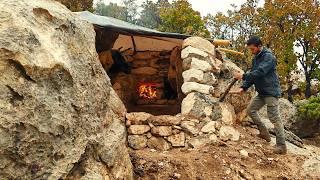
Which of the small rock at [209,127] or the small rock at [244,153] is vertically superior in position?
the small rock at [209,127]

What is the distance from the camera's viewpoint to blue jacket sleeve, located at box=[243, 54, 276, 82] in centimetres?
684

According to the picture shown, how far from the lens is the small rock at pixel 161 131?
705cm

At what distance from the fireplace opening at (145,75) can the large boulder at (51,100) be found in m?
5.33

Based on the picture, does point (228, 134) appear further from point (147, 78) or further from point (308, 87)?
point (308, 87)

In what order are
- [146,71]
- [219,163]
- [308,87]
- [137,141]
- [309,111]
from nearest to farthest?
[219,163] < [137,141] < [146,71] < [309,111] < [308,87]

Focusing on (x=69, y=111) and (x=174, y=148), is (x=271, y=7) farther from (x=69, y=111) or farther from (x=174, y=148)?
(x=69, y=111)

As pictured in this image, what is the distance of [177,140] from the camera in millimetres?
7031

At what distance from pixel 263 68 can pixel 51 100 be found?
374 centimetres

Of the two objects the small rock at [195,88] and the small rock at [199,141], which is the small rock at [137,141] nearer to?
the small rock at [199,141]

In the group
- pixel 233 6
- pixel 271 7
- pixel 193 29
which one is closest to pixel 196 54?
pixel 193 29

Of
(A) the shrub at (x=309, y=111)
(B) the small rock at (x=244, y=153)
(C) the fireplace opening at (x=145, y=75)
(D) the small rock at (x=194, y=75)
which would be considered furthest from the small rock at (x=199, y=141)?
(A) the shrub at (x=309, y=111)

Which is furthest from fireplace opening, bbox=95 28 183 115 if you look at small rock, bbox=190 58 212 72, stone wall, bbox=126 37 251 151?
small rock, bbox=190 58 212 72

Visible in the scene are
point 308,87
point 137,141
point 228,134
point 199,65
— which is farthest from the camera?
→ point 308,87

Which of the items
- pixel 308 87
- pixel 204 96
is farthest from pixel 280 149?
pixel 308 87
